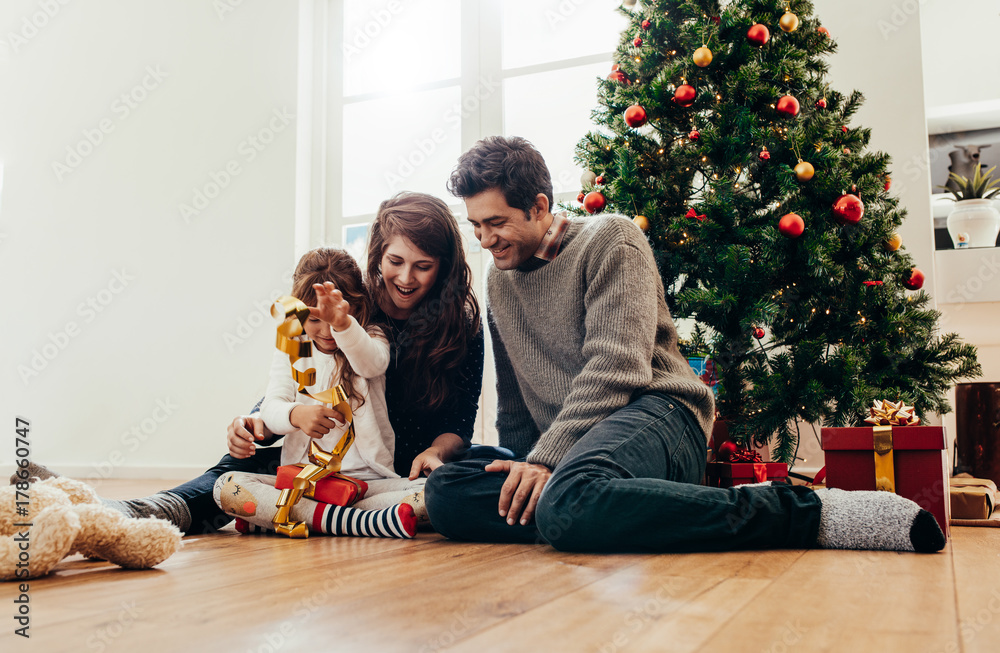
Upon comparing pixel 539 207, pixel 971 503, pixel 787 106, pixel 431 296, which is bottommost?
pixel 971 503

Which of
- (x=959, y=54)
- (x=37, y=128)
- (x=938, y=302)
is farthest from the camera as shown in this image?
(x=37, y=128)

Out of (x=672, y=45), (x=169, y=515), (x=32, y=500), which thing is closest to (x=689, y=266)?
(x=672, y=45)

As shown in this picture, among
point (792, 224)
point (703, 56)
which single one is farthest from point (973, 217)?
point (703, 56)

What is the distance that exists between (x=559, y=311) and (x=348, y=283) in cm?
44

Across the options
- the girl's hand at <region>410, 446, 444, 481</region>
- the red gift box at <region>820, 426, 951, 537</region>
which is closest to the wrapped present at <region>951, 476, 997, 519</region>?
the red gift box at <region>820, 426, 951, 537</region>

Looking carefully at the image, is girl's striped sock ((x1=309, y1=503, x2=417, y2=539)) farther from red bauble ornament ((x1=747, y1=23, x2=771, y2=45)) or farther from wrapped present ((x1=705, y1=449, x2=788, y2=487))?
red bauble ornament ((x1=747, y1=23, x2=771, y2=45))

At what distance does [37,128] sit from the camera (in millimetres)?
3600

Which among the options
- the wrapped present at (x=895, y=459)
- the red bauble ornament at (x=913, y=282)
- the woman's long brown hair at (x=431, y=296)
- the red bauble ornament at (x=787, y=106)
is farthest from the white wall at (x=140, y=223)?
the wrapped present at (x=895, y=459)

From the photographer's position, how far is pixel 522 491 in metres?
1.12

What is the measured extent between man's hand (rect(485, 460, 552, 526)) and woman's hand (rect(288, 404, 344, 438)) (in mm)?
344

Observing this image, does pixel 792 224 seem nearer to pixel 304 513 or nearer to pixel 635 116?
pixel 635 116

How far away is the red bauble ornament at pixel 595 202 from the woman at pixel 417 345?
534 millimetres

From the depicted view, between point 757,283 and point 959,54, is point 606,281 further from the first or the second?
point 959,54

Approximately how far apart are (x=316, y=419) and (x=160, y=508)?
366mm
